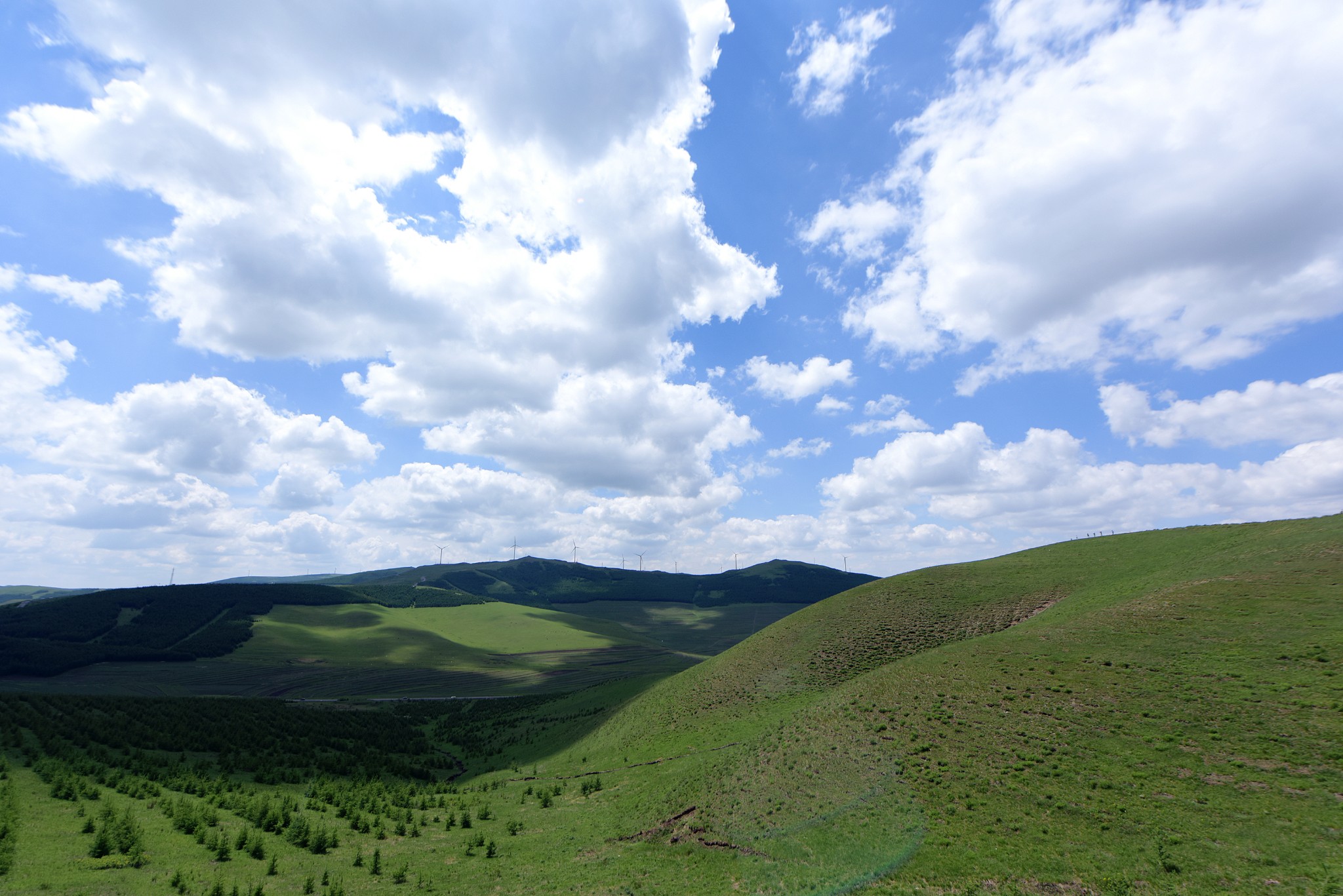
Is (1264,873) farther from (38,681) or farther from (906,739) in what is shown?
(38,681)

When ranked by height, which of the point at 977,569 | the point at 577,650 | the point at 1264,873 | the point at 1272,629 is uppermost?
the point at 977,569

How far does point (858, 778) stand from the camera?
95.5 ft

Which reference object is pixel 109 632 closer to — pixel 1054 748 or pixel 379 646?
pixel 379 646

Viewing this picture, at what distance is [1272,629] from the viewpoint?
36438mm

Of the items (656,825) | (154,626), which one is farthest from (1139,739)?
(154,626)

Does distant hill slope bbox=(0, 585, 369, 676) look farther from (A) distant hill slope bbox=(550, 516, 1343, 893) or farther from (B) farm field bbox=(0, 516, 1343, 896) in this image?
(A) distant hill slope bbox=(550, 516, 1343, 893)

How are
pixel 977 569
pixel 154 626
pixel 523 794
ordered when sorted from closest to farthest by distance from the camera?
pixel 523 794, pixel 977 569, pixel 154 626

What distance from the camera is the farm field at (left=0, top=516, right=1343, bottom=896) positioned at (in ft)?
67.6

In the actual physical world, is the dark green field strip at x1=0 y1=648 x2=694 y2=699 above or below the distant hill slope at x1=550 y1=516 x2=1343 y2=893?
below

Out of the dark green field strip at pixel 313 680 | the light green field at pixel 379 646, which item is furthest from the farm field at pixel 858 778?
the light green field at pixel 379 646

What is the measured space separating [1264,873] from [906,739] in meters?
15.3

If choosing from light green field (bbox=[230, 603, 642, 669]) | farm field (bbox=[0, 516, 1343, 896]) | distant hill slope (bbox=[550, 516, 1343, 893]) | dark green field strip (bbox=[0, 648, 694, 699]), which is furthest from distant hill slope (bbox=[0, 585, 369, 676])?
distant hill slope (bbox=[550, 516, 1343, 893])

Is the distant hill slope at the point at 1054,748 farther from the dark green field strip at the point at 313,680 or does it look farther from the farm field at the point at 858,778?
the dark green field strip at the point at 313,680

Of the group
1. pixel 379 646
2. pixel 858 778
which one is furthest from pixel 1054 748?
pixel 379 646
